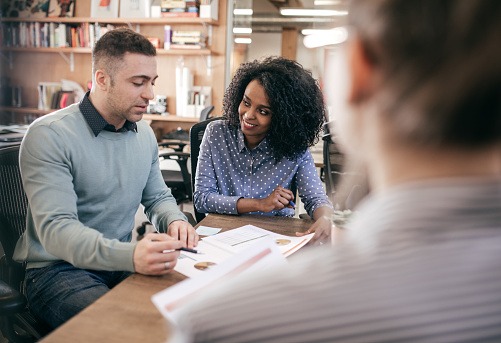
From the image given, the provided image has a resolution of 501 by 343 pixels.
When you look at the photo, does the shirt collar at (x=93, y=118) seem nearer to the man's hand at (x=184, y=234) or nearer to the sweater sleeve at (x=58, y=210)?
the sweater sleeve at (x=58, y=210)

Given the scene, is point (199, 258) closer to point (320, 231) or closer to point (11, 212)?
point (320, 231)

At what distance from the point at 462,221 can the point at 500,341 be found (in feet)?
0.33

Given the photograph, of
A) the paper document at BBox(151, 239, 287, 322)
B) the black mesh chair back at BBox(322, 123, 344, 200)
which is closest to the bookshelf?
the black mesh chair back at BBox(322, 123, 344, 200)

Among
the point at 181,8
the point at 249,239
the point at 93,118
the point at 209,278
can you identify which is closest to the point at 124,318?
the point at 209,278

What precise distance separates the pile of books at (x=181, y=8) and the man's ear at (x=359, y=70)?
4.78m

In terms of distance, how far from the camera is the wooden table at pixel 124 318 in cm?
88

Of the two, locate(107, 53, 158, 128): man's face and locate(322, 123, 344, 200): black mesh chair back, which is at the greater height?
locate(107, 53, 158, 128): man's face

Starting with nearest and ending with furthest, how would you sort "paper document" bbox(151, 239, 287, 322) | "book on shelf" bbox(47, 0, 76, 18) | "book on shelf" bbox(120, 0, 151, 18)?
"paper document" bbox(151, 239, 287, 322), "book on shelf" bbox(120, 0, 151, 18), "book on shelf" bbox(47, 0, 76, 18)

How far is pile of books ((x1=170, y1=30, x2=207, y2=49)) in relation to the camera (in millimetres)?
5008

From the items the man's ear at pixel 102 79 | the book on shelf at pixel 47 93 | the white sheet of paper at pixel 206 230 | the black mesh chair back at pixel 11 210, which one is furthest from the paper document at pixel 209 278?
the book on shelf at pixel 47 93

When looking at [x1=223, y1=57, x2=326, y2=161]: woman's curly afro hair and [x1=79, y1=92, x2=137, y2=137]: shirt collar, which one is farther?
[x1=223, y1=57, x2=326, y2=161]: woman's curly afro hair

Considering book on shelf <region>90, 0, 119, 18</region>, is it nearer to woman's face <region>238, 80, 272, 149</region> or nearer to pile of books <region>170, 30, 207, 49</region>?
pile of books <region>170, 30, 207, 49</region>

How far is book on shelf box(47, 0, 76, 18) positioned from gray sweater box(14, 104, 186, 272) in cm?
423

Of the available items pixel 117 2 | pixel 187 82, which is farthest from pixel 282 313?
pixel 117 2
